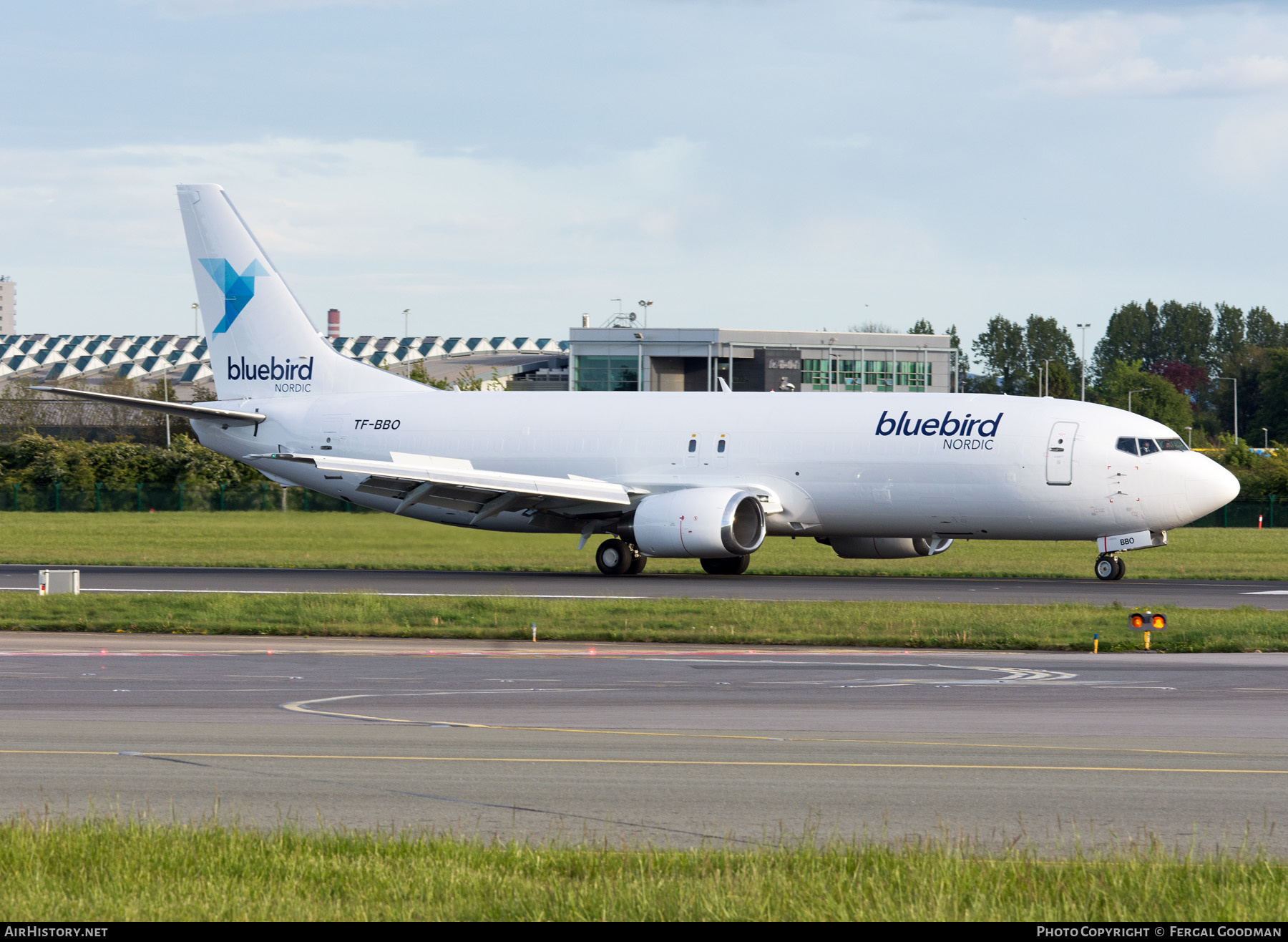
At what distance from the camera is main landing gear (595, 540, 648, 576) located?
37.7 metres

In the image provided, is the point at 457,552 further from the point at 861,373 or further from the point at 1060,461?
the point at 861,373

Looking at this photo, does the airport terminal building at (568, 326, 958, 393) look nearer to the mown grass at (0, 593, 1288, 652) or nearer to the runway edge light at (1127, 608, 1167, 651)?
the mown grass at (0, 593, 1288, 652)

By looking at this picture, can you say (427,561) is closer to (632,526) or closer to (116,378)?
(632,526)

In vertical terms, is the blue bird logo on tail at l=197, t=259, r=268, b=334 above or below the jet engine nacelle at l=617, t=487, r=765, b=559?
above

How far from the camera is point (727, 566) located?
38.7 m

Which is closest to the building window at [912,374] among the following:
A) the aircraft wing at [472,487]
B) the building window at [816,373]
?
the building window at [816,373]

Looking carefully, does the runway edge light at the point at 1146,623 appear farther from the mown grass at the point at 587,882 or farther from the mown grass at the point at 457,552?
the mown grass at the point at 457,552

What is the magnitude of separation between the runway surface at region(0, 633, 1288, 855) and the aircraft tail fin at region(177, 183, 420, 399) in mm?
22699

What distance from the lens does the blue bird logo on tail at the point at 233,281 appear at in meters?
43.8

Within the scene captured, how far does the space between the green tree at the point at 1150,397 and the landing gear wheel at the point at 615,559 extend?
118m

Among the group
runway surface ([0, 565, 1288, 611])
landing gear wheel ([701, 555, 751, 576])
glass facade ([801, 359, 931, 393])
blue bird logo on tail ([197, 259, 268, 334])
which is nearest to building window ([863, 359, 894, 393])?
glass facade ([801, 359, 931, 393])

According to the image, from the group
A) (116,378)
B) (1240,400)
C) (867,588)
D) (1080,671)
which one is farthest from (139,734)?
(1240,400)
